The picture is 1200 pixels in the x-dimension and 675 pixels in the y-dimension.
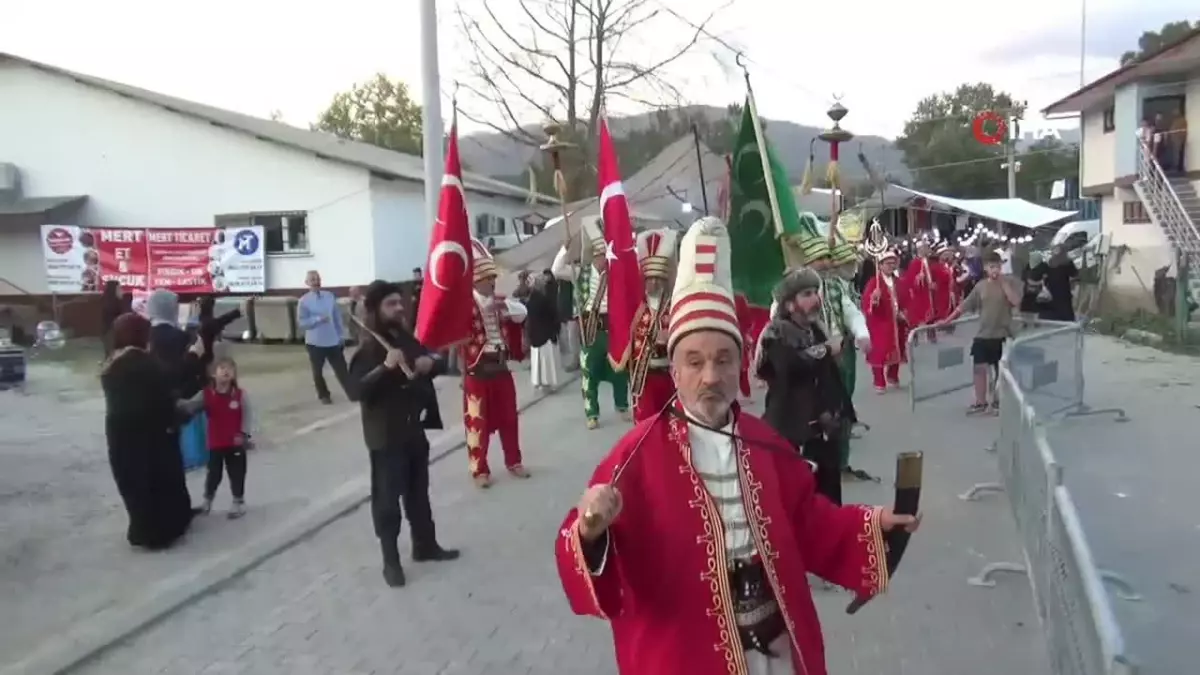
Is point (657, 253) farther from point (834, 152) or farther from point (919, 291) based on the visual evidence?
point (919, 291)

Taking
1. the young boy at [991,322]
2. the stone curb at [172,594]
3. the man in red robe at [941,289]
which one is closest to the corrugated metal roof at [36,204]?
the man in red robe at [941,289]

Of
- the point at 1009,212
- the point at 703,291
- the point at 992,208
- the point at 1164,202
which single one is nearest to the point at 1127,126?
the point at 1164,202

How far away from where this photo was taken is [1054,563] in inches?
187

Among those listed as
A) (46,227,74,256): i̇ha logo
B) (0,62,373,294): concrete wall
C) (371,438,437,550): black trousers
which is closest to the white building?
(0,62,373,294): concrete wall

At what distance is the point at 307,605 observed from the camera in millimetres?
6406

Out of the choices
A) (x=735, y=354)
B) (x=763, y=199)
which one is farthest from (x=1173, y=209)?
(x=735, y=354)

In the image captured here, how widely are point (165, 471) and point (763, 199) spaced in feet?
16.7

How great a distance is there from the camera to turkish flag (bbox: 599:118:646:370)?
8.95 meters

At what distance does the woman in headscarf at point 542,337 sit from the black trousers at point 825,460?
8.50 meters

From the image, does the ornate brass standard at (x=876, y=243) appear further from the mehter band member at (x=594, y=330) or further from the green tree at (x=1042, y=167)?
the green tree at (x=1042, y=167)

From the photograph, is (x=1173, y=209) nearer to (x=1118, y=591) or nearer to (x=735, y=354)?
(x=1118, y=591)

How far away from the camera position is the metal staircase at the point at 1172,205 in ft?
80.9

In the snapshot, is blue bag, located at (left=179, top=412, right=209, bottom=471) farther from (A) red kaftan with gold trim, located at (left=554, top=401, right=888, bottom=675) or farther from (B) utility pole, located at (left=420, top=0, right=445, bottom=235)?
(A) red kaftan with gold trim, located at (left=554, top=401, right=888, bottom=675)

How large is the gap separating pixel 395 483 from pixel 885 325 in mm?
9274
